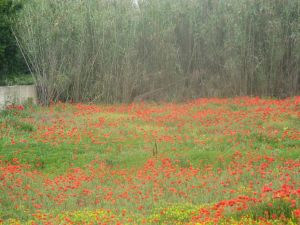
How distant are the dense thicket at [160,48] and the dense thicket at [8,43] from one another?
0.39m

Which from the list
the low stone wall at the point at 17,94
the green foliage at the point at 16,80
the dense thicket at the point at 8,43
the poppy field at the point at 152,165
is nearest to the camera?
the poppy field at the point at 152,165

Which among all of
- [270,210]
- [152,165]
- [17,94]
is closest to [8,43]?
[17,94]

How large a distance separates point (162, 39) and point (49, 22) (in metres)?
3.61

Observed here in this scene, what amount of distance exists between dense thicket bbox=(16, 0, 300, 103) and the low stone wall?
32 centimetres

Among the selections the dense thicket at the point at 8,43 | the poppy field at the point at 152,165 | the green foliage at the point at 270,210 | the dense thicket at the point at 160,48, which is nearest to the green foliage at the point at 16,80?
the dense thicket at the point at 8,43

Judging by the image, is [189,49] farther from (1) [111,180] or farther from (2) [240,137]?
(1) [111,180]

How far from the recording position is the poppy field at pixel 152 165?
5.52 m

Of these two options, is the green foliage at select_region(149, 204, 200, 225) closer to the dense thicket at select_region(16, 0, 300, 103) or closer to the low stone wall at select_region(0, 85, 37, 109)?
the low stone wall at select_region(0, 85, 37, 109)

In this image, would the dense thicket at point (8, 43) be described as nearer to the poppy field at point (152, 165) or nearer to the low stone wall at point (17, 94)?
the low stone wall at point (17, 94)

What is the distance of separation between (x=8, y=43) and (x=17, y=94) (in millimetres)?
1958

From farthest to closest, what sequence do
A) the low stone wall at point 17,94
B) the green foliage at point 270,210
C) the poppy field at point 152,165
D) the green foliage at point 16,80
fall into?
1. the green foliage at point 16,80
2. the low stone wall at point 17,94
3. the poppy field at point 152,165
4. the green foliage at point 270,210

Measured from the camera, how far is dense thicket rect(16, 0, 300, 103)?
1472 centimetres

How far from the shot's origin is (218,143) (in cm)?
938

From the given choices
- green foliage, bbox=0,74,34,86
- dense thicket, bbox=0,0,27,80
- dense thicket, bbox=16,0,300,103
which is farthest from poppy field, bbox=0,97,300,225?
dense thicket, bbox=0,0,27,80
